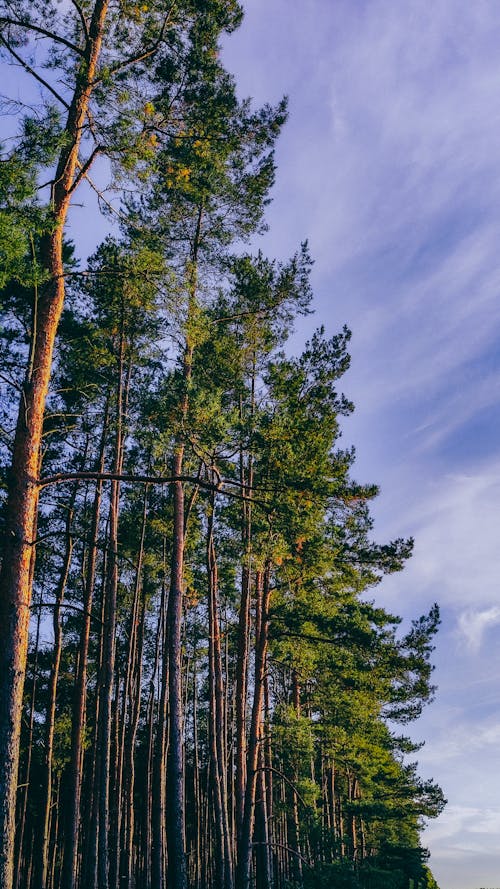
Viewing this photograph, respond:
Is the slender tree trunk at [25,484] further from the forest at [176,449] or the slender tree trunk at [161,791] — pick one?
the slender tree trunk at [161,791]

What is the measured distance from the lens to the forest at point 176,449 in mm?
6426

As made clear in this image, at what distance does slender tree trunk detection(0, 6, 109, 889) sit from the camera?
16.2 ft

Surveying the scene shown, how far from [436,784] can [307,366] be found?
817 inches

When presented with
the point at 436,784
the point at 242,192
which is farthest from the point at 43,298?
the point at 436,784

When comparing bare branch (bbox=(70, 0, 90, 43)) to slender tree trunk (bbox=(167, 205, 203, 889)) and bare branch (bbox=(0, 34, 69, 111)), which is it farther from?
slender tree trunk (bbox=(167, 205, 203, 889))

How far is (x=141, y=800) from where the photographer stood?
31.7m

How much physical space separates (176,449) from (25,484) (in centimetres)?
476

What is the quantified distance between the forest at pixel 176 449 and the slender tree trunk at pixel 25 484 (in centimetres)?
2

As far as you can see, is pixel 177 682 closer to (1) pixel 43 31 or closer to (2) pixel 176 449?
(2) pixel 176 449

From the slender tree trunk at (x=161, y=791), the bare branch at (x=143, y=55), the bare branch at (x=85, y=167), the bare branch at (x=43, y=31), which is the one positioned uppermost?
the bare branch at (x=143, y=55)

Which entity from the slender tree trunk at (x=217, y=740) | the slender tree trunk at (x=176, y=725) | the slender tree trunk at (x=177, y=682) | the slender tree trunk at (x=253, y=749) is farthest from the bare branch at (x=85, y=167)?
the slender tree trunk at (x=253, y=749)

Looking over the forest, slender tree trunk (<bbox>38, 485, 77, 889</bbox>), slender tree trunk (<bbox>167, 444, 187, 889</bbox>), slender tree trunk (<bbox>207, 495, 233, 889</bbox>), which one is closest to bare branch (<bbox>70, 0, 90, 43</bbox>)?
the forest

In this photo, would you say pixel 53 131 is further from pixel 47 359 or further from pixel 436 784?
pixel 436 784

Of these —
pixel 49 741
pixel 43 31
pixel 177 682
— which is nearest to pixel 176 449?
pixel 177 682
